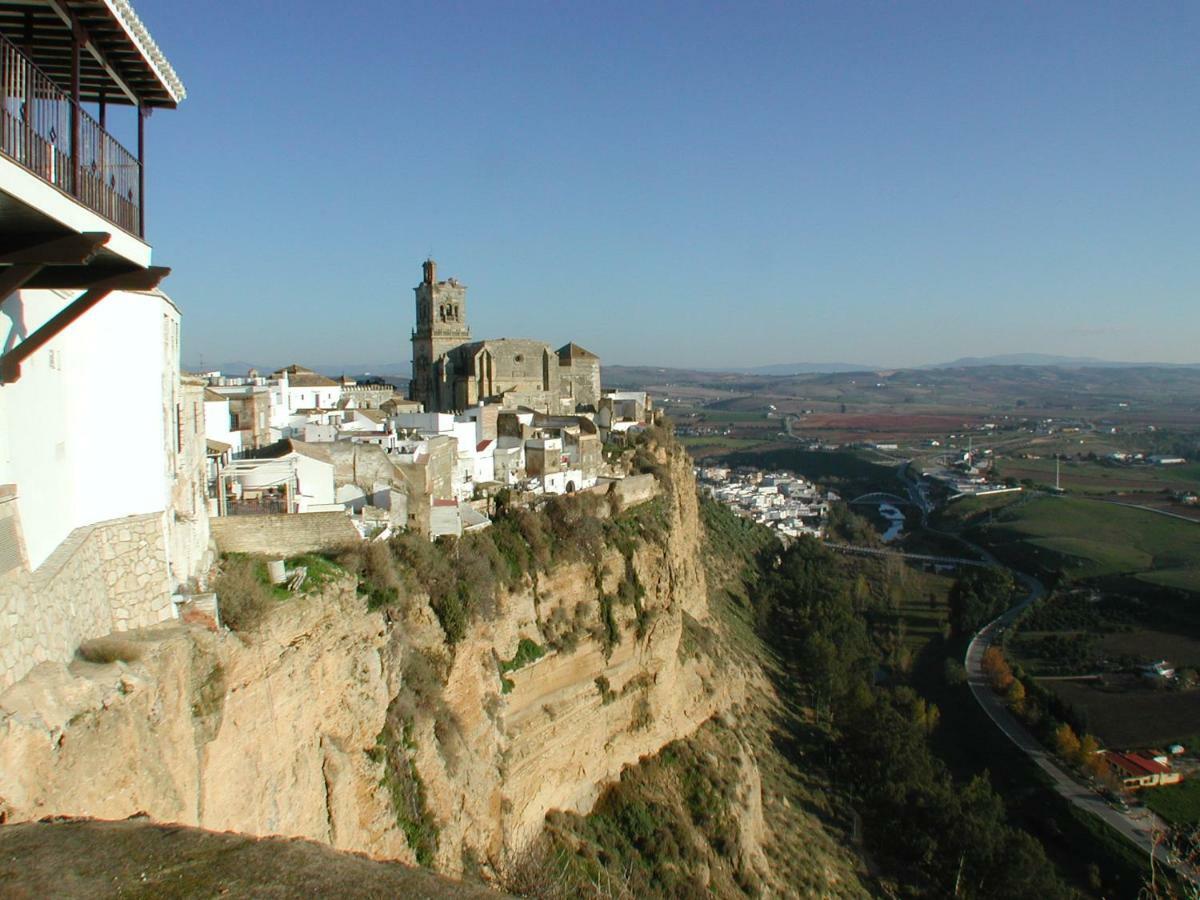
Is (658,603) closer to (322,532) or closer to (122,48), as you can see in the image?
(322,532)

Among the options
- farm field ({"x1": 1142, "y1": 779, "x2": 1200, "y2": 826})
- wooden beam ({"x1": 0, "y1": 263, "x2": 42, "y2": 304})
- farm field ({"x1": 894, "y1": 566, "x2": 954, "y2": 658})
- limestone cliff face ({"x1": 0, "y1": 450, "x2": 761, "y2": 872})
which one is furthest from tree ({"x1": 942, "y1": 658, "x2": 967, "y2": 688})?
wooden beam ({"x1": 0, "y1": 263, "x2": 42, "y2": 304})

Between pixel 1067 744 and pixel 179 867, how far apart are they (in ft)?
109

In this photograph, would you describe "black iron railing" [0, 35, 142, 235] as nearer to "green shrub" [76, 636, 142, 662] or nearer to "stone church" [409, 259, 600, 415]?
"green shrub" [76, 636, 142, 662]

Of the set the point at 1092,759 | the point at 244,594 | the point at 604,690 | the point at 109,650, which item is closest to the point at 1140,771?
the point at 1092,759

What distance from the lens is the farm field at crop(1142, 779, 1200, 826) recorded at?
26.4 meters

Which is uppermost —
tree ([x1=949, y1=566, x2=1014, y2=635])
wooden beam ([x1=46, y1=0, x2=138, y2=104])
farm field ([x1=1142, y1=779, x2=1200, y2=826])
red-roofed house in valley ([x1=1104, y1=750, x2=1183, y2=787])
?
wooden beam ([x1=46, y1=0, x2=138, y2=104])

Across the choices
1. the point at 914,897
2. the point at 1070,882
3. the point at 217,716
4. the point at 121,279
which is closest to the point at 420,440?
the point at 217,716

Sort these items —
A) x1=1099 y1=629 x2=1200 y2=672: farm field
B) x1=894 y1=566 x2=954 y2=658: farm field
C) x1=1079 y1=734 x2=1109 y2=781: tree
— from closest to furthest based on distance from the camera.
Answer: x1=1079 y1=734 x2=1109 y2=781: tree → x1=1099 y1=629 x2=1200 y2=672: farm field → x1=894 y1=566 x2=954 y2=658: farm field

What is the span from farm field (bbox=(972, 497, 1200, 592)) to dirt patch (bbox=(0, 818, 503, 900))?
179 feet

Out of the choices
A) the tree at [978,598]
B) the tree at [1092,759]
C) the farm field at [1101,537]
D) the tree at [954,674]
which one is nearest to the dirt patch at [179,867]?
the tree at [1092,759]

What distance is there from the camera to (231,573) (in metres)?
9.62

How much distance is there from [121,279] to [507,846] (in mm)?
10899

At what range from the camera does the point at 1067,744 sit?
30328mm

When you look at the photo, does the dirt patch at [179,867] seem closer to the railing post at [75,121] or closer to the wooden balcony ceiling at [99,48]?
the railing post at [75,121]
